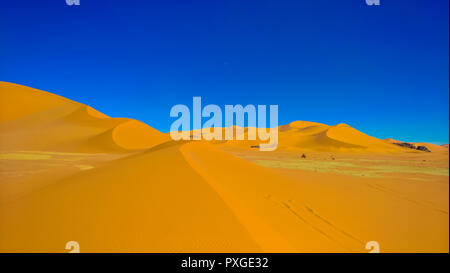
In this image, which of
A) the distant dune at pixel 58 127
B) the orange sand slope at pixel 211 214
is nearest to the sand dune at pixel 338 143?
the distant dune at pixel 58 127

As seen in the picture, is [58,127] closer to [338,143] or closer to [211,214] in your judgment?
[211,214]

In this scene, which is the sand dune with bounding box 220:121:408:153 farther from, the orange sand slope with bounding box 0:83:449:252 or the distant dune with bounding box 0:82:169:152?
the orange sand slope with bounding box 0:83:449:252

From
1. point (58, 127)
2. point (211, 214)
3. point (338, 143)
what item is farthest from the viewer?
point (338, 143)

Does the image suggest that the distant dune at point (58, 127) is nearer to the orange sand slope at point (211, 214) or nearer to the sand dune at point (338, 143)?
the orange sand slope at point (211, 214)

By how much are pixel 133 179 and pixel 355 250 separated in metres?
6.17

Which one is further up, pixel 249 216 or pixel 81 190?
pixel 81 190

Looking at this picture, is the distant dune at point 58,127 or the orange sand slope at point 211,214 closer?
the orange sand slope at point 211,214

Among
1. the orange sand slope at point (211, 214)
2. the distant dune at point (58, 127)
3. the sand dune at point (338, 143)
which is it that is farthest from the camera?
the sand dune at point (338, 143)

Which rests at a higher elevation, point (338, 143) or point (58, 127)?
point (58, 127)

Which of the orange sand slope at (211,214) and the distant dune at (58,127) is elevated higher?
the distant dune at (58,127)

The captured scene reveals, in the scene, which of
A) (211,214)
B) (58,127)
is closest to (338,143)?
(211,214)
